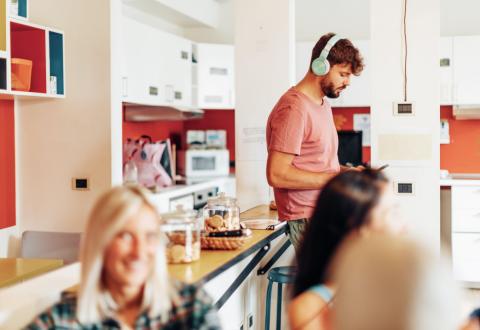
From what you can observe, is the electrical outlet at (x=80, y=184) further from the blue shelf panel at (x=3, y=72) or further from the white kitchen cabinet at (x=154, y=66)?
the white kitchen cabinet at (x=154, y=66)

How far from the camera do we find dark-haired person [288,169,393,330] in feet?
5.07

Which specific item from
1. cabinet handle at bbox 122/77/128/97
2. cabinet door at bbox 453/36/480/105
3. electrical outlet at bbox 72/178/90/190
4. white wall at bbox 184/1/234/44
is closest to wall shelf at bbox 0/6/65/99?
electrical outlet at bbox 72/178/90/190

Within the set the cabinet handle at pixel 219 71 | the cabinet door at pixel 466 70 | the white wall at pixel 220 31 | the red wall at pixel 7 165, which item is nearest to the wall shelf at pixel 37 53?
the red wall at pixel 7 165

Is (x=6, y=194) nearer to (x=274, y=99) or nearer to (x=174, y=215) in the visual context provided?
(x=274, y=99)

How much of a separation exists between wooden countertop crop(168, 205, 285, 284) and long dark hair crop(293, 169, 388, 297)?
70 cm

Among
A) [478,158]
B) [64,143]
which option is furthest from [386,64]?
[478,158]

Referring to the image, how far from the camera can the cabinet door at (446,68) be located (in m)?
6.53

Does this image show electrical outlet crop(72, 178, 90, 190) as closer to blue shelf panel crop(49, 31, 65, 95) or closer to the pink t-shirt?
blue shelf panel crop(49, 31, 65, 95)

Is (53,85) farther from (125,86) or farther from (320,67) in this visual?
(320,67)

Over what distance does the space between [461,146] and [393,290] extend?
653 cm

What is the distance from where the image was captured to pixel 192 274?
2.37 m

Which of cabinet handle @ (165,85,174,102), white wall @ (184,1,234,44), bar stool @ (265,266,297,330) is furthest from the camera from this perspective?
white wall @ (184,1,234,44)

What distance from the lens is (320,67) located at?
3.20 metres

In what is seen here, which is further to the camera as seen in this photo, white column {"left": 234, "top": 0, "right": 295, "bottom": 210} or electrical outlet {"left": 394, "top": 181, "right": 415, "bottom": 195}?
white column {"left": 234, "top": 0, "right": 295, "bottom": 210}
